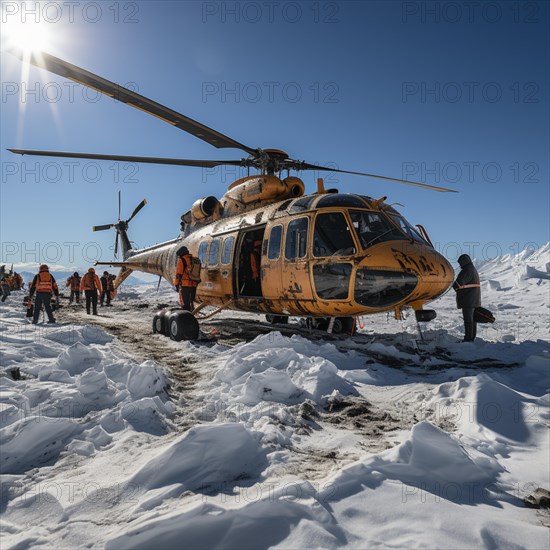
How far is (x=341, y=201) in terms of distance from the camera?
6.85 meters

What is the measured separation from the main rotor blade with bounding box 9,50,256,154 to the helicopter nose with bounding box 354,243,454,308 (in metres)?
4.03

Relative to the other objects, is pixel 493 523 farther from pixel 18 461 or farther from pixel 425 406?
pixel 18 461

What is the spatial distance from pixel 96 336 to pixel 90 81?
4475mm

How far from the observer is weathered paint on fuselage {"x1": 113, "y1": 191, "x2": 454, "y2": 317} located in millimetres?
6133

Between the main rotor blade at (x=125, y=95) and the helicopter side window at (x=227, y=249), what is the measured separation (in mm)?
2077

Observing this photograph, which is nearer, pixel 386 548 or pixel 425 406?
pixel 386 548

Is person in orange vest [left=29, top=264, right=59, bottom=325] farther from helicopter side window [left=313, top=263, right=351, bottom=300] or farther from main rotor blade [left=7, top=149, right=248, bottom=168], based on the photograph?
helicopter side window [left=313, top=263, right=351, bottom=300]

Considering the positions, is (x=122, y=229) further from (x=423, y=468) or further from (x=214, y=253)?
(x=423, y=468)

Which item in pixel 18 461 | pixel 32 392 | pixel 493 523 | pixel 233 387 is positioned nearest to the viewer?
pixel 493 523

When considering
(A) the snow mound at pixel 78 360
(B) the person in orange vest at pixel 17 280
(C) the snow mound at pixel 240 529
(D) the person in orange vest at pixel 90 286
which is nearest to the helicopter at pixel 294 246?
(A) the snow mound at pixel 78 360

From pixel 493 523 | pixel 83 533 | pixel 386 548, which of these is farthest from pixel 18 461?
pixel 493 523

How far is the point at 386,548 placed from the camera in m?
1.45

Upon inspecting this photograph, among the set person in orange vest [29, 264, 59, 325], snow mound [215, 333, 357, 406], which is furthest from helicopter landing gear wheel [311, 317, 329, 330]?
person in orange vest [29, 264, 59, 325]

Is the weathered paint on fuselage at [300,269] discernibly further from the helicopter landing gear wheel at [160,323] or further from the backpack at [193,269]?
the helicopter landing gear wheel at [160,323]
